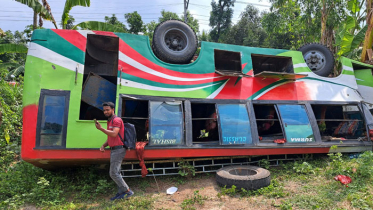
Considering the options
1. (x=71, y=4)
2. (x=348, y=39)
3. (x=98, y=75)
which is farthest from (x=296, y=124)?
(x=71, y=4)

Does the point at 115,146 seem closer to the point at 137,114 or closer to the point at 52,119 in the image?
the point at 52,119

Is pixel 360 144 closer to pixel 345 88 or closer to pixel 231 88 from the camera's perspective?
pixel 345 88

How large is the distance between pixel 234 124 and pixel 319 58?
13.1ft

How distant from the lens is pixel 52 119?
15.3 feet

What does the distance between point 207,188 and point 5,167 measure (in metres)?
5.57

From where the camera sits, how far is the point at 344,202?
419 cm

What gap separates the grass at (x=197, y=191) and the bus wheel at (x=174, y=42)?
2.98 meters

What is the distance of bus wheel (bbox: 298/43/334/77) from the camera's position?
722 cm

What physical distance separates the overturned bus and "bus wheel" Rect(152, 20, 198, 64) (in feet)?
0.09

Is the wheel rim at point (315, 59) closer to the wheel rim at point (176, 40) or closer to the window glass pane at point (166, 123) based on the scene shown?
the wheel rim at point (176, 40)

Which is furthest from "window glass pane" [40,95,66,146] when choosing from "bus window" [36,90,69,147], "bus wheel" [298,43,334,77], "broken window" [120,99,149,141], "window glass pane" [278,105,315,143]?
"bus wheel" [298,43,334,77]

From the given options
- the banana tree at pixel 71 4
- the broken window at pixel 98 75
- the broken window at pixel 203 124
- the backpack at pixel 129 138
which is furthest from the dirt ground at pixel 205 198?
the banana tree at pixel 71 4

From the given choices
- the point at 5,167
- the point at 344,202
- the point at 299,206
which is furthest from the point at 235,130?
the point at 5,167

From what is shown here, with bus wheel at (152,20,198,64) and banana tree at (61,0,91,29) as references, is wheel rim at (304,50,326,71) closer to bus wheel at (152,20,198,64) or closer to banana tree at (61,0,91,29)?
bus wheel at (152,20,198,64)
